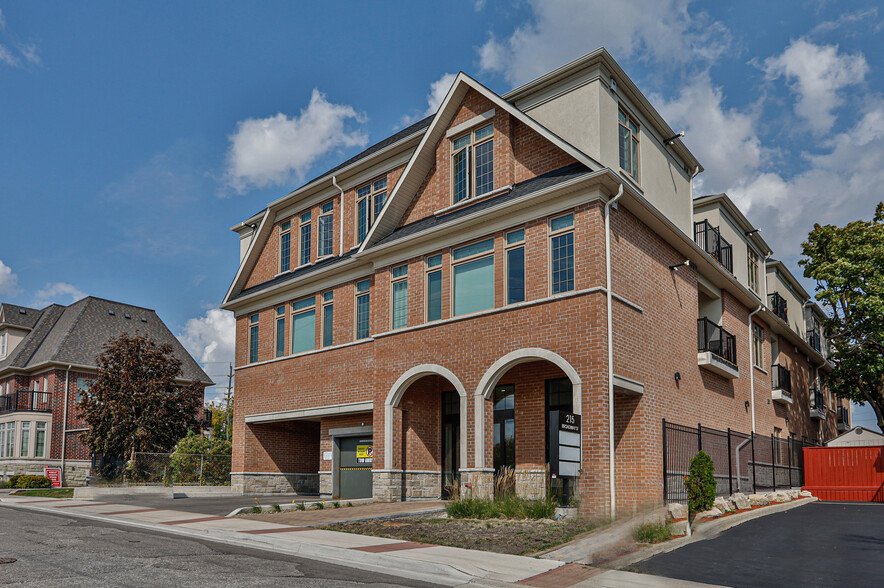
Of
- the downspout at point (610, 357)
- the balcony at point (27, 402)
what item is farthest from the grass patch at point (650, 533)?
the balcony at point (27, 402)

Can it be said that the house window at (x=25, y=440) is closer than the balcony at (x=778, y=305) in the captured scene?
No

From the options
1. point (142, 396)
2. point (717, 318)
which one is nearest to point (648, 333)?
point (717, 318)

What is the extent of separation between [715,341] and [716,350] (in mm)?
300

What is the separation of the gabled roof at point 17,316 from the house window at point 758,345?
48443mm

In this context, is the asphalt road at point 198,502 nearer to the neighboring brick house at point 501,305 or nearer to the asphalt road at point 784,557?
the neighboring brick house at point 501,305

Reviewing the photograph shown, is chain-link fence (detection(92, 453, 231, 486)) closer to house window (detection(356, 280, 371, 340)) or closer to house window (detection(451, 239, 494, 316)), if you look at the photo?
house window (detection(356, 280, 371, 340))

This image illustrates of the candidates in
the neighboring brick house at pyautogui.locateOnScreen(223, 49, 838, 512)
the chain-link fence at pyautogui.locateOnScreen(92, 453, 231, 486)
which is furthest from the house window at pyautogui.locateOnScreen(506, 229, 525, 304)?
the chain-link fence at pyautogui.locateOnScreen(92, 453, 231, 486)

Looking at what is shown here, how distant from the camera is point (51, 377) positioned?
47594 millimetres

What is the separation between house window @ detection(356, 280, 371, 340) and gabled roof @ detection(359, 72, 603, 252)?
2216 millimetres

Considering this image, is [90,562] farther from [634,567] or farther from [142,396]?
[142,396]

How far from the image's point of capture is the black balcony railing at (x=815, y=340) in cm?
3822

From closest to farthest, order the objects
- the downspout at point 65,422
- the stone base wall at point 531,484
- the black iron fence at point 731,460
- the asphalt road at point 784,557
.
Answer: the asphalt road at point 784,557 → the black iron fence at point 731,460 → the stone base wall at point 531,484 → the downspout at point 65,422

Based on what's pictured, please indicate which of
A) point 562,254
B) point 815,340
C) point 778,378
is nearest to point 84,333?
point 562,254

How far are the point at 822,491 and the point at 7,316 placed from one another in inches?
2061
